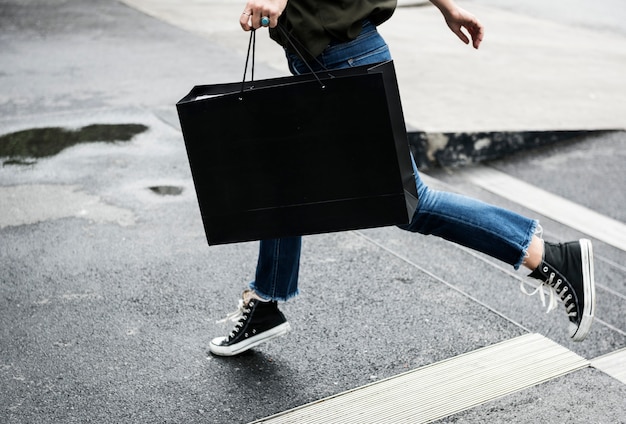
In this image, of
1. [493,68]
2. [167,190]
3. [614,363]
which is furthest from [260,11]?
[493,68]

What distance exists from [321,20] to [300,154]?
45cm

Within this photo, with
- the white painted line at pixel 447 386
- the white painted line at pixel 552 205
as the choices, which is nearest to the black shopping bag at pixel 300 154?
the white painted line at pixel 447 386

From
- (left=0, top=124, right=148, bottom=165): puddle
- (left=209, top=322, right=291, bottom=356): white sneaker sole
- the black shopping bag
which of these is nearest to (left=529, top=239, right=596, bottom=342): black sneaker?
the black shopping bag

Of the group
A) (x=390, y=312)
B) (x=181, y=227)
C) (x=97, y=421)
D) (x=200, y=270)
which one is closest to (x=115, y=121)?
(x=181, y=227)

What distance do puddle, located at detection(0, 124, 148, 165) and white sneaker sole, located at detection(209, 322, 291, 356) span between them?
264 centimetres

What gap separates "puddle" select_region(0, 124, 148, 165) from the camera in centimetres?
521

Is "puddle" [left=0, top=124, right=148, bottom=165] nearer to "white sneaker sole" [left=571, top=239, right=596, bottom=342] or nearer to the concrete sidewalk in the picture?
the concrete sidewalk

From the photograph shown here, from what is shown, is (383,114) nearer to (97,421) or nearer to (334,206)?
(334,206)

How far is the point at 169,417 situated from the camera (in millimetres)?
2637

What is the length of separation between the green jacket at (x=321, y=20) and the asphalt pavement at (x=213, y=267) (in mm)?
1230

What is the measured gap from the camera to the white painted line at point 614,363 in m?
3.24

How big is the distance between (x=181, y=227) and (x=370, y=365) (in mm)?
1647

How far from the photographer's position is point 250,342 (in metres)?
2.98

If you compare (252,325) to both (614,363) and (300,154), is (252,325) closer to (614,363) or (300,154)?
(300,154)
